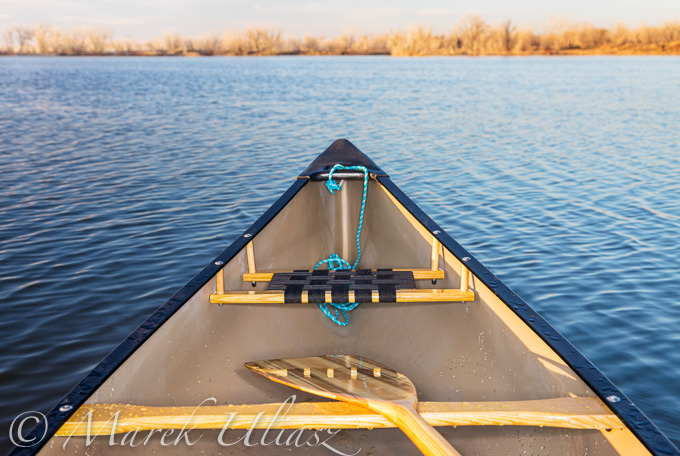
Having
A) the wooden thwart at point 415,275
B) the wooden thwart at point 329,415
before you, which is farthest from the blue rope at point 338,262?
the wooden thwart at point 329,415

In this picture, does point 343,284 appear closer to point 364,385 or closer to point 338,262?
point 364,385

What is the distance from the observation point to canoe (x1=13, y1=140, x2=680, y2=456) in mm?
2238

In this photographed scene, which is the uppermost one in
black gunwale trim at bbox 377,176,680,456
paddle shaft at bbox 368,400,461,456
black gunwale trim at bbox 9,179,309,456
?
black gunwale trim at bbox 9,179,309,456

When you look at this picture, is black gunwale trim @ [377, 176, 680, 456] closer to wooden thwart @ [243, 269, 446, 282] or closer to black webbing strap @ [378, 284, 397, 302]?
wooden thwart @ [243, 269, 446, 282]

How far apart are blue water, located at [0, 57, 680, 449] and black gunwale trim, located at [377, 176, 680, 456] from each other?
159cm

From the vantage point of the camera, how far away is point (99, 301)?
17.3 feet

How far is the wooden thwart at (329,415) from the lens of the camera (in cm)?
218

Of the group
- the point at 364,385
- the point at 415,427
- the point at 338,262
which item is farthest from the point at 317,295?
the point at 338,262

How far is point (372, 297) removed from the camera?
341 cm

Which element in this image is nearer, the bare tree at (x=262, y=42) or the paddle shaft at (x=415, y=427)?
the paddle shaft at (x=415, y=427)

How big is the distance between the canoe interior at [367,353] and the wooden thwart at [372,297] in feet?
0.26

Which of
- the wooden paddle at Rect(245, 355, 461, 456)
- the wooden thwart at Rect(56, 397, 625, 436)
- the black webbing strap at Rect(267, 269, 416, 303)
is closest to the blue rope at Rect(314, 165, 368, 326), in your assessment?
the black webbing strap at Rect(267, 269, 416, 303)

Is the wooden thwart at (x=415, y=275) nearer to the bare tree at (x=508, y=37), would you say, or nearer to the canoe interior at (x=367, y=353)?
the canoe interior at (x=367, y=353)

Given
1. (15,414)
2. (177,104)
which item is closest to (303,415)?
(15,414)
